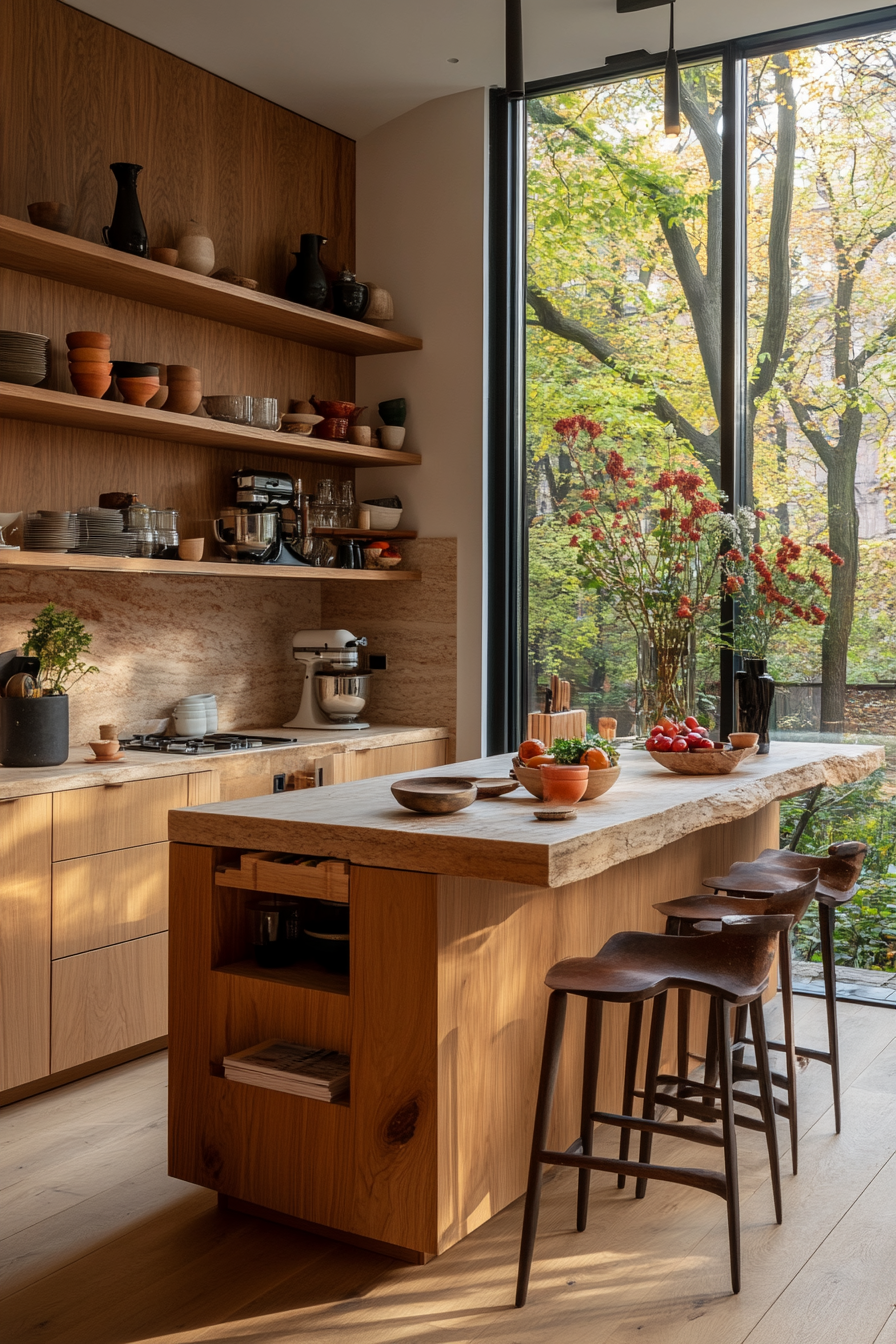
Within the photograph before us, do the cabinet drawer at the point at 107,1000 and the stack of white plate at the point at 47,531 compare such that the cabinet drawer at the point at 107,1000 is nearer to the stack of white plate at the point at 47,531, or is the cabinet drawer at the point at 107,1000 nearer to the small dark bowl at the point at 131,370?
the stack of white plate at the point at 47,531

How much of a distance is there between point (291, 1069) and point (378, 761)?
2222 mm

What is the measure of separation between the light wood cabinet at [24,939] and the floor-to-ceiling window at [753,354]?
6.59ft

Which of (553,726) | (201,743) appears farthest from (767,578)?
(201,743)

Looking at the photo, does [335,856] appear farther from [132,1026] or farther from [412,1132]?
[132,1026]

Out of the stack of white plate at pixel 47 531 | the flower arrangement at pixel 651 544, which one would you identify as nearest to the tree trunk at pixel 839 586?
the flower arrangement at pixel 651 544

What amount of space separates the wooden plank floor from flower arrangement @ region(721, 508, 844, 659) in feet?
5.11

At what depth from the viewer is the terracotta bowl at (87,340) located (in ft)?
12.6

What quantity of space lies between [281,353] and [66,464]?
1.23 m

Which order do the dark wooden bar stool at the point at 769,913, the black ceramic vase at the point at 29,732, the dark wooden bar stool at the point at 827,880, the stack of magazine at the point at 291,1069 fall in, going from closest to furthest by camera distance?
1. the stack of magazine at the point at 291,1069
2. the dark wooden bar stool at the point at 769,913
3. the dark wooden bar stool at the point at 827,880
4. the black ceramic vase at the point at 29,732

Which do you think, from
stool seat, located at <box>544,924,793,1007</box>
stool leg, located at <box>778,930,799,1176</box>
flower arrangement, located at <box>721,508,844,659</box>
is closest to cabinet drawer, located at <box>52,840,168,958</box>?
stool seat, located at <box>544,924,793,1007</box>

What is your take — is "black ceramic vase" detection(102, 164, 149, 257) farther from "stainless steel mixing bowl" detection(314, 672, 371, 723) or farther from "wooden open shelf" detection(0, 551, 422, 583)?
"stainless steel mixing bowl" detection(314, 672, 371, 723)

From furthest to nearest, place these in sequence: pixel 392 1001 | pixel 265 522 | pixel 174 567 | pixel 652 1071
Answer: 1. pixel 265 522
2. pixel 174 567
3. pixel 652 1071
4. pixel 392 1001

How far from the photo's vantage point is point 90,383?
3.87 metres

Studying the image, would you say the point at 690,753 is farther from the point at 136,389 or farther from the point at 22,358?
the point at 22,358
